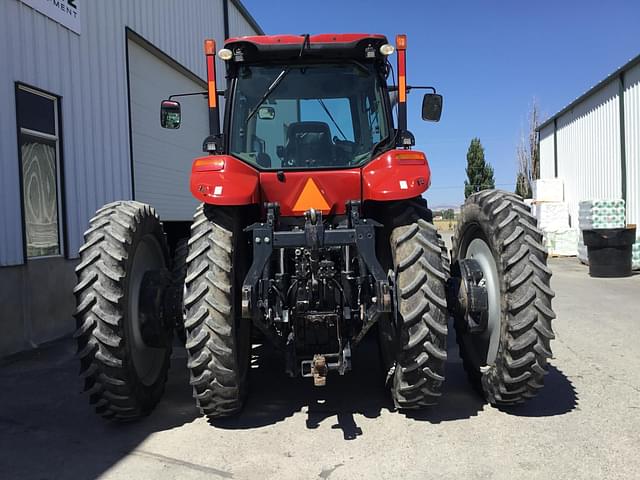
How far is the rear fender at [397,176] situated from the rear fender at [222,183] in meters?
0.83

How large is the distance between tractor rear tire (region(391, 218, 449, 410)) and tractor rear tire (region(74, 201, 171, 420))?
1.77 m

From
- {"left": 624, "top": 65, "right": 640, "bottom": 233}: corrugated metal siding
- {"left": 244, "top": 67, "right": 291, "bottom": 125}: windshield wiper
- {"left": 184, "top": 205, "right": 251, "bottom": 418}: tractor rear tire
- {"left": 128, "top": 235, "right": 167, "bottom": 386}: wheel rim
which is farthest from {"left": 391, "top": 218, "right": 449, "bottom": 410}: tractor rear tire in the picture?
{"left": 624, "top": 65, "right": 640, "bottom": 233}: corrugated metal siding

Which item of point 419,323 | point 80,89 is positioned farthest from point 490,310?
point 80,89

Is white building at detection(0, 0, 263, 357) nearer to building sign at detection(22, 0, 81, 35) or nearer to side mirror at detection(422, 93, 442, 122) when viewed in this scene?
building sign at detection(22, 0, 81, 35)

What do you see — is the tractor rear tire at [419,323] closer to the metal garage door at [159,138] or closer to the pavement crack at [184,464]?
the pavement crack at [184,464]

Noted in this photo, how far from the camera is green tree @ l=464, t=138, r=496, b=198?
4597cm

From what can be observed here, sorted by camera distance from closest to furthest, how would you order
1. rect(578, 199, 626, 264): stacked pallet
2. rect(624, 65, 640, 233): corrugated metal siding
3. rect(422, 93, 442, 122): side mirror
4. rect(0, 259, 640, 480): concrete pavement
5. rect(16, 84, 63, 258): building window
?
1. rect(0, 259, 640, 480): concrete pavement
2. rect(422, 93, 442, 122): side mirror
3. rect(16, 84, 63, 258): building window
4. rect(578, 199, 626, 264): stacked pallet
5. rect(624, 65, 640, 233): corrugated metal siding

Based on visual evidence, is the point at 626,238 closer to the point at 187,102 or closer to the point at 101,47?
the point at 187,102

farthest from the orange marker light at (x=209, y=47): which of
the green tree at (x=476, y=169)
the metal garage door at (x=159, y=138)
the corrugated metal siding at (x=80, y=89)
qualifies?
the green tree at (x=476, y=169)

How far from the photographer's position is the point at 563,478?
3.03m

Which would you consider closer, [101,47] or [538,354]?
[538,354]

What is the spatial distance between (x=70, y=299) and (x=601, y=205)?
1164cm

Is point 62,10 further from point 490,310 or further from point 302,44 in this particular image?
point 490,310

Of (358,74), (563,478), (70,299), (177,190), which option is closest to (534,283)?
(563,478)
